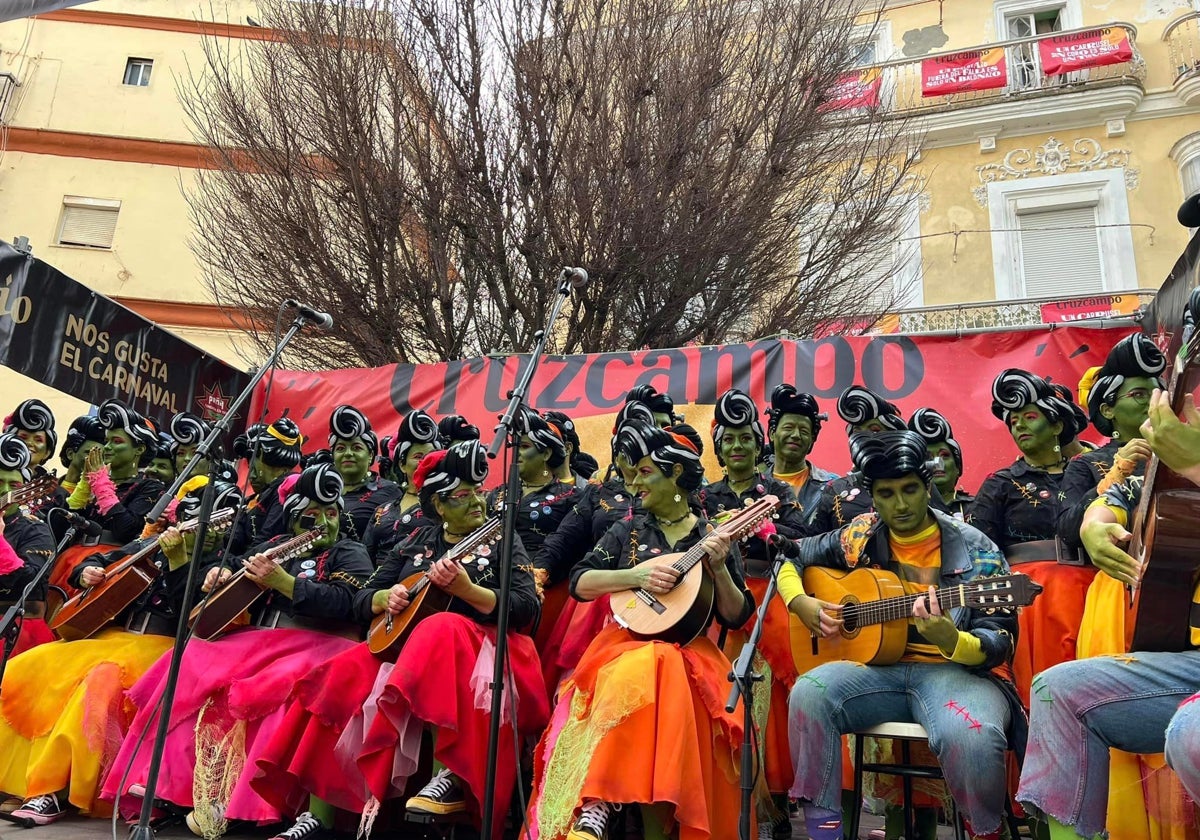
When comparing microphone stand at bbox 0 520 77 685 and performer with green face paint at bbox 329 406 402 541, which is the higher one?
performer with green face paint at bbox 329 406 402 541

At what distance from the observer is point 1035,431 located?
4.58 meters

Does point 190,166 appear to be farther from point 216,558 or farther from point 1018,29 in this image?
point 1018,29

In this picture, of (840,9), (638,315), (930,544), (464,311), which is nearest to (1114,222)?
(840,9)

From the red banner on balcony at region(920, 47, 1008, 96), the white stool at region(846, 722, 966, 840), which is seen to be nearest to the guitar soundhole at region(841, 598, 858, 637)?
the white stool at region(846, 722, 966, 840)

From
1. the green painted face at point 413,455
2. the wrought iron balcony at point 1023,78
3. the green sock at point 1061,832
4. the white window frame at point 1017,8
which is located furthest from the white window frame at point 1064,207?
the green sock at point 1061,832

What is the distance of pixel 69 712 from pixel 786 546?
361cm

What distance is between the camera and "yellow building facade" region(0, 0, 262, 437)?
16391 millimetres

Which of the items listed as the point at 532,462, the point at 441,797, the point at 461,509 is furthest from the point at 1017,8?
the point at 441,797

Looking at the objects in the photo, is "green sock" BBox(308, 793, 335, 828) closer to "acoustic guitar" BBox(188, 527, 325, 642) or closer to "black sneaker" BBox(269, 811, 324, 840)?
"black sneaker" BBox(269, 811, 324, 840)

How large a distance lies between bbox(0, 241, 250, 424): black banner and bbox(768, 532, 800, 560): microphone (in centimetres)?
534

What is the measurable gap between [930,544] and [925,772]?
3.01 ft

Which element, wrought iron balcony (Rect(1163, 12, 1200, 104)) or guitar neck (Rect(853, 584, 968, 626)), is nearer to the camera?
guitar neck (Rect(853, 584, 968, 626))

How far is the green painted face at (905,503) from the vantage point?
3.70 metres

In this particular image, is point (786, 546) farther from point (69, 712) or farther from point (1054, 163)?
point (1054, 163)
